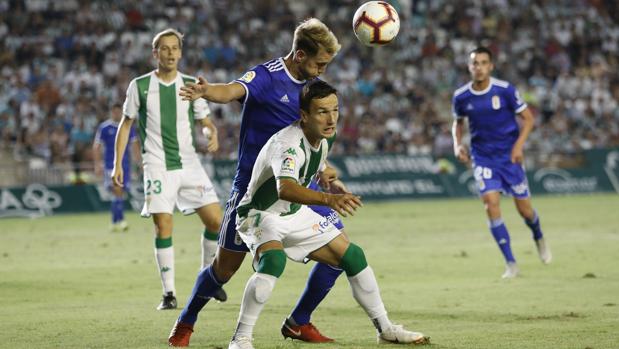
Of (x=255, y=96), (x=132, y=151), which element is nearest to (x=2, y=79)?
(x=132, y=151)

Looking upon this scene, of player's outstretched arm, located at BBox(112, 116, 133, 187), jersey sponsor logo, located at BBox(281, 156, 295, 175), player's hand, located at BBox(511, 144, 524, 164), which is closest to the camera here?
jersey sponsor logo, located at BBox(281, 156, 295, 175)

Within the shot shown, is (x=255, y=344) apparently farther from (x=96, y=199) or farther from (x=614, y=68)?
(x=614, y=68)

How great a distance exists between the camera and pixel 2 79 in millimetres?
29562

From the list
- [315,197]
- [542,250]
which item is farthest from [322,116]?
[542,250]

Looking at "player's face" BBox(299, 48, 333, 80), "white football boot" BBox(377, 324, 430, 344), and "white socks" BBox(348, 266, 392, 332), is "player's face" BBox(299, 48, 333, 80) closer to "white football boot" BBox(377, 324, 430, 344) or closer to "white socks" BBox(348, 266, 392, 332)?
"white socks" BBox(348, 266, 392, 332)

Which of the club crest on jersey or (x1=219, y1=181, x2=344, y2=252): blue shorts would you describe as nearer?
(x1=219, y1=181, x2=344, y2=252): blue shorts

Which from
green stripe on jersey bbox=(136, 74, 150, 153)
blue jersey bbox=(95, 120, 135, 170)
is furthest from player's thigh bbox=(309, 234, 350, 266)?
blue jersey bbox=(95, 120, 135, 170)

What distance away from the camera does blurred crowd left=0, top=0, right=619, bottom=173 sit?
2933 centimetres

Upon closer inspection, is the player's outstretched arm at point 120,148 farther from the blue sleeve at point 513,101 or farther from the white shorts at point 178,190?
the blue sleeve at point 513,101

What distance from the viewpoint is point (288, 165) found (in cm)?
711

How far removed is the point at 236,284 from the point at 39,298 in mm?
2381

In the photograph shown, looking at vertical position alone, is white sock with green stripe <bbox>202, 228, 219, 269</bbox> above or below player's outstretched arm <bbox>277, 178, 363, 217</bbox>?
below

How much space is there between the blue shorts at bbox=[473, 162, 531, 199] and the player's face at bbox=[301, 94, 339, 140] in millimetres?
6859

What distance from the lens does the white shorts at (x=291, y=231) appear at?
24.3 feet
